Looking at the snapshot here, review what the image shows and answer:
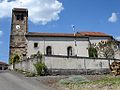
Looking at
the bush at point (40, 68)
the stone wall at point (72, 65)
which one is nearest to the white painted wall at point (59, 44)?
the stone wall at point (72, 65)

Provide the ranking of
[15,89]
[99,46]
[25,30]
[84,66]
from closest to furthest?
[15,89] → [84,66] → [99,46] → [25,30]

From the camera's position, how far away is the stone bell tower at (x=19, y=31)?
61.0 metres

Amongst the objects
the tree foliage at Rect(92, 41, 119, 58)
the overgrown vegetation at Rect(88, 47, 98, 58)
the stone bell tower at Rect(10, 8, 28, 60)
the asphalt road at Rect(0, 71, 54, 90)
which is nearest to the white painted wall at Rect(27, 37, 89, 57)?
the overgrown vegetation at Rect(88, 47, 98, 58)

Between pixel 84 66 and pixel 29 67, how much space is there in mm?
8052

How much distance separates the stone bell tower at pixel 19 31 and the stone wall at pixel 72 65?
23.3m

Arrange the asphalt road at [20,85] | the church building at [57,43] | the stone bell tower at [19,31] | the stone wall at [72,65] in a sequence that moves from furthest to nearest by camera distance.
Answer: the stone bell tower at [19,31], the church building at [57,43], the stone wall at [72,65], the asphalt road at [20,85]

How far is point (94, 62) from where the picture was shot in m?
36.4

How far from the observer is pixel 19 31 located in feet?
212

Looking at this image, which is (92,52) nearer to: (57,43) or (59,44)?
(59,44)

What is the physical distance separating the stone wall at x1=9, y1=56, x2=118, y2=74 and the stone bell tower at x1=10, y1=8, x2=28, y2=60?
23.3m

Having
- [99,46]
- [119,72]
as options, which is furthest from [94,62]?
[99,46]

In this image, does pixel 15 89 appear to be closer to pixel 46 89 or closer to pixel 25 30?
pixel 46 89

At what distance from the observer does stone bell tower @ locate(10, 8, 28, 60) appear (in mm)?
61000

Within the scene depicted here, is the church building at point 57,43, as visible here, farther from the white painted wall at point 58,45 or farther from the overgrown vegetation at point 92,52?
the overgrown vegetation at point 92,52
